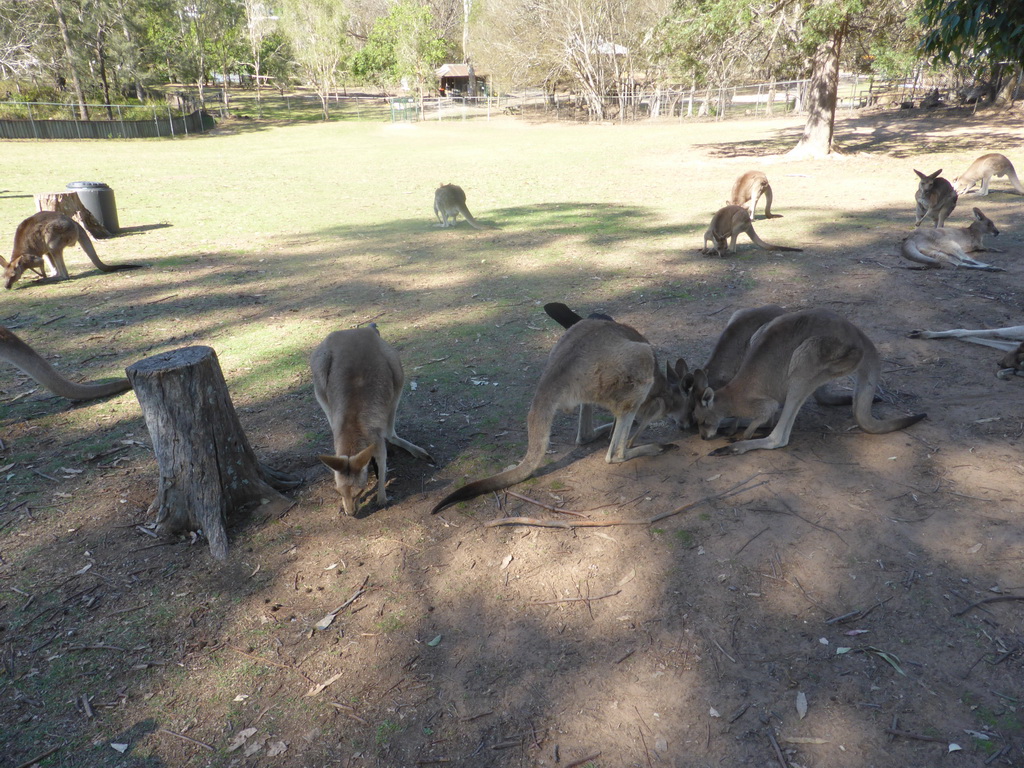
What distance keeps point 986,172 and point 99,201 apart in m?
18.3

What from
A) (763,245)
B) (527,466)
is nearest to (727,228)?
(763,245)

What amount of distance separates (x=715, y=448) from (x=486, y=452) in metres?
1.73

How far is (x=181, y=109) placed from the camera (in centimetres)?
4384

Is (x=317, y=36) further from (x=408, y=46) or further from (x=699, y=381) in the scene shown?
(x=699, y=381)

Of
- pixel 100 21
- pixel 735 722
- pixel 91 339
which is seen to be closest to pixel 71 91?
pixel 100 21

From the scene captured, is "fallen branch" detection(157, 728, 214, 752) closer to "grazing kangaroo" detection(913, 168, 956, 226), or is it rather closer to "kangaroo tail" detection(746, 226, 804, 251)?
"kangaroo tail" detection(746, 226, 804, 251)

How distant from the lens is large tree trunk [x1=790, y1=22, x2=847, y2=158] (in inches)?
755

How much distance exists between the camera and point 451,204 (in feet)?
42.8

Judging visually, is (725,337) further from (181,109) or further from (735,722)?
(181,109)

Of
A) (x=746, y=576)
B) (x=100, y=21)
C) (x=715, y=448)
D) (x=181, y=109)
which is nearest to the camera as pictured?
(x=746, y=576)

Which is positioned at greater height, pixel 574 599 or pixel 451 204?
pixel 451 204

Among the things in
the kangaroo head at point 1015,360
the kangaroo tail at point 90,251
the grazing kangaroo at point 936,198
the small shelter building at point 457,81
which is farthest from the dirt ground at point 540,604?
the small shelter building at point 457,81

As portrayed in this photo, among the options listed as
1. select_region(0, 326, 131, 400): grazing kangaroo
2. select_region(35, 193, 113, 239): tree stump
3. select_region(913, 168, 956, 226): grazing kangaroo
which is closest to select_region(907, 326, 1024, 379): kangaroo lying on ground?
select_region(913, 168, 956, 226): grazing kangaroo

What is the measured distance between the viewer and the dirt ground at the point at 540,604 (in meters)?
2.74
